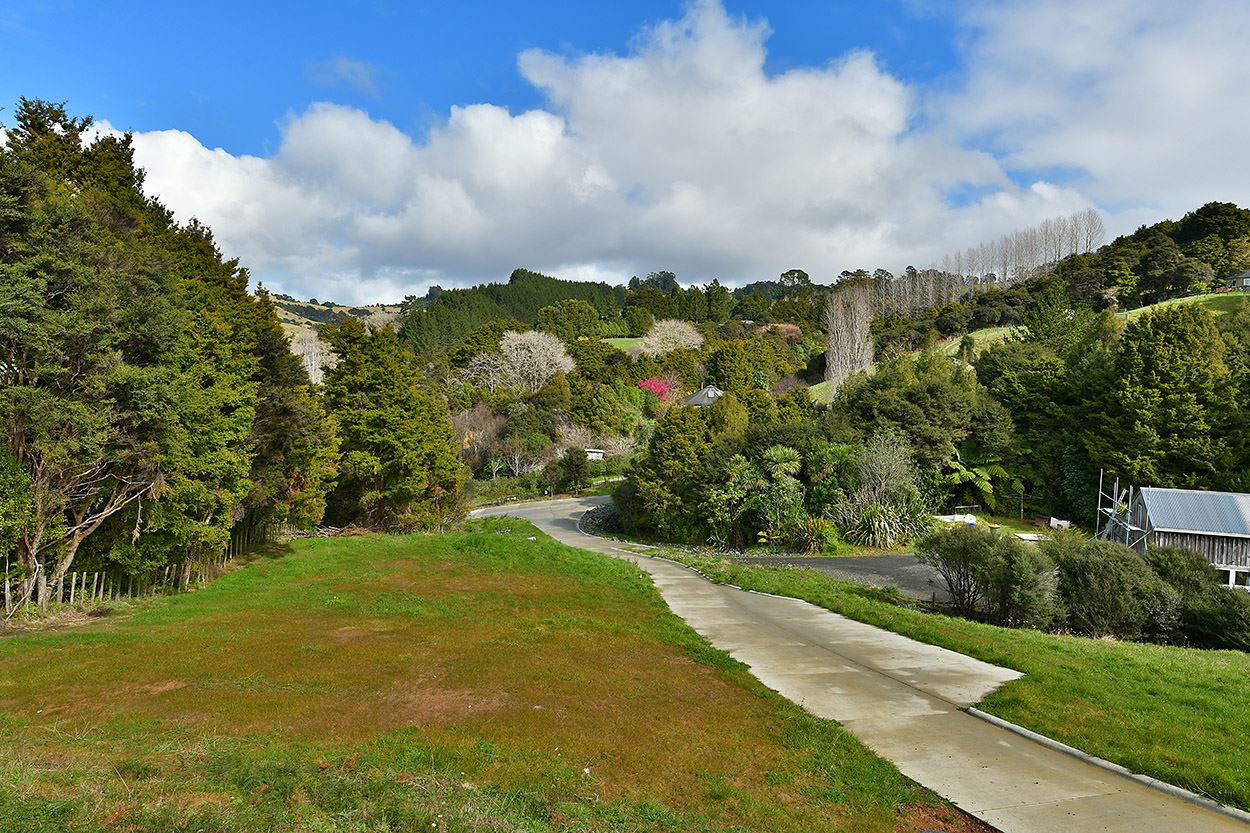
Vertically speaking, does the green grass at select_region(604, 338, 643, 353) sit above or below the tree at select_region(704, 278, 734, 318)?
below

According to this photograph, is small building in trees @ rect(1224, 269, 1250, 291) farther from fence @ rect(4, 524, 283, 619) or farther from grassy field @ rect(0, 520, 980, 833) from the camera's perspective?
fence @ rect(4, 524, 283, 619)

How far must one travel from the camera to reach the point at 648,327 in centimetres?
11075

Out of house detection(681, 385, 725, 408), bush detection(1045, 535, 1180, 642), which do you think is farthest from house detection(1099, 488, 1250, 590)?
house detection(681, 385, 725, 408)

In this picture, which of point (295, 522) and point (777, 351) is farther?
point (777, 351)

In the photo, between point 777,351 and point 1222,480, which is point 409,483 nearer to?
point 1222,480

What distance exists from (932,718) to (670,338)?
8468 centimetres

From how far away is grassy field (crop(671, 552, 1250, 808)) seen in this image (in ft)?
22.4

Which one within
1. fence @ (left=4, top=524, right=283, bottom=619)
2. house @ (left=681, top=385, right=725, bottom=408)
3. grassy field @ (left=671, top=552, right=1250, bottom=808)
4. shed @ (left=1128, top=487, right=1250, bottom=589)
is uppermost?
house @ (left=681, top=385, right=725, bottom=408)

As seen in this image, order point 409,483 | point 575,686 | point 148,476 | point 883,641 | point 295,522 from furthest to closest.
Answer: point 409,483 → point 295,522 → point 148,476 → point 883,641 → point 575,686

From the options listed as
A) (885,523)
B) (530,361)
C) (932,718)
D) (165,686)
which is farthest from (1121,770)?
(530,361)

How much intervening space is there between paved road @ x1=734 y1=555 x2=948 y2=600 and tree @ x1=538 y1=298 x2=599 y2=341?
7431 cm

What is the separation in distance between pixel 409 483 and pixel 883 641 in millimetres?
25639

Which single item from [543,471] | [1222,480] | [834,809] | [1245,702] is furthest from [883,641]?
[543,471]

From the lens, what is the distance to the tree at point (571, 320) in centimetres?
9988
